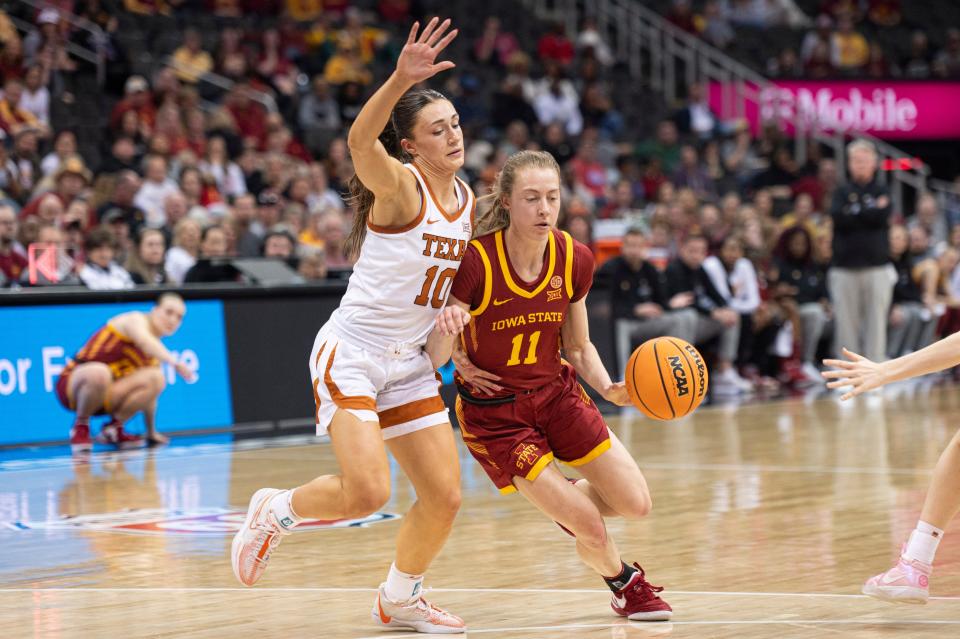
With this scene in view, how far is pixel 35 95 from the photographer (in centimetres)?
1494

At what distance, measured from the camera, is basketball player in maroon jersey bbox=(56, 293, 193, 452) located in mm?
10297

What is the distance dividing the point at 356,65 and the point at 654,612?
14035 millimetres

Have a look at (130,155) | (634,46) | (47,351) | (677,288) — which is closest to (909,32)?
(634,46)

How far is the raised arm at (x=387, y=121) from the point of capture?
459 cm

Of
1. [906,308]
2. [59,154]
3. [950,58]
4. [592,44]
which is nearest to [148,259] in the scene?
[59,154]

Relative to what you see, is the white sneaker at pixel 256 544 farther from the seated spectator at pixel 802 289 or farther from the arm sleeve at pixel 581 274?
the seated spectator at pixel 802 289

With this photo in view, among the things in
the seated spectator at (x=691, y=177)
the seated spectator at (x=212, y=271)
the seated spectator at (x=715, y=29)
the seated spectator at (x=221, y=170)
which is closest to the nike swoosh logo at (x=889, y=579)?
the seated spectator at (x=212, y=271)

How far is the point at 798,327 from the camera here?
15383 millimetres

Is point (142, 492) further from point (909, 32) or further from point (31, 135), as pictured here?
point (909, 32)

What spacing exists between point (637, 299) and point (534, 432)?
28.2 ft

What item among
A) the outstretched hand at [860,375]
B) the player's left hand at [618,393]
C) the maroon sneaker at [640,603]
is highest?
the outstretched hand at [860,375]

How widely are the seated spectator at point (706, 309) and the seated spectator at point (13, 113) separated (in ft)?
19.8

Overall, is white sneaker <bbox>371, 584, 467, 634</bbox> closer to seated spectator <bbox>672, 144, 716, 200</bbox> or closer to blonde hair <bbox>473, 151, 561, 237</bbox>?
blonde hair <bbox>473, 151, 561, 237</bbox>

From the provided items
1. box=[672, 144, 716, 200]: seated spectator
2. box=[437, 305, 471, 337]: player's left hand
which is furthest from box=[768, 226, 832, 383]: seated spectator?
box=[437, 305, 471, 337]: player's left hand
